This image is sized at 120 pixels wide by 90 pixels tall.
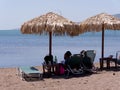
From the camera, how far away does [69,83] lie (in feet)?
33.0

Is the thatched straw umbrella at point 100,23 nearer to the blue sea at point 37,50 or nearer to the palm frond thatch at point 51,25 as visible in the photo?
the blue sea at point 37,50

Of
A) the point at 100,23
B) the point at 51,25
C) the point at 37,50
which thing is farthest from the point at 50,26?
the point at 37,50

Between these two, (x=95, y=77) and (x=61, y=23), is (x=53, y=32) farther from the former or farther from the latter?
(x=95, y=77)

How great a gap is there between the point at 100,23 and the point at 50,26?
2056 mm

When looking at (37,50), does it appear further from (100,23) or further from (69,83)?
(69,83)

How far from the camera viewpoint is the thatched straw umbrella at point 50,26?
11.4 meters

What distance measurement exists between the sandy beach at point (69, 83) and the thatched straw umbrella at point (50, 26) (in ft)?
4.83

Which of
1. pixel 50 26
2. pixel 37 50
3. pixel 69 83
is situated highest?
pixel 50 26

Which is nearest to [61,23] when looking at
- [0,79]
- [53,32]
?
[53,32]

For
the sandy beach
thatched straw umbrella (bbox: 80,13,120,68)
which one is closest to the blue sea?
thatched straw umbrella (bbox: 80,13,120,68)

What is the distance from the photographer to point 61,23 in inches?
454

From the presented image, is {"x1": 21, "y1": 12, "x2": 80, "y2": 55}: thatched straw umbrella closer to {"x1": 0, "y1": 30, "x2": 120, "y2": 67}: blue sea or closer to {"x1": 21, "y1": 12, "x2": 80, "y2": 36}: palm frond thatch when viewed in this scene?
{"x1": 21, "y1": 12, "x2": 80, "y2": 36}: palm frond thatch

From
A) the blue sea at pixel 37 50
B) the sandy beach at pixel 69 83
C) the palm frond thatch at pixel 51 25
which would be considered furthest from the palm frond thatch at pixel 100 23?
the sandy beach at pixel 69 83

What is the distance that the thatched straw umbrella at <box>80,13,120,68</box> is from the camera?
12.7m
